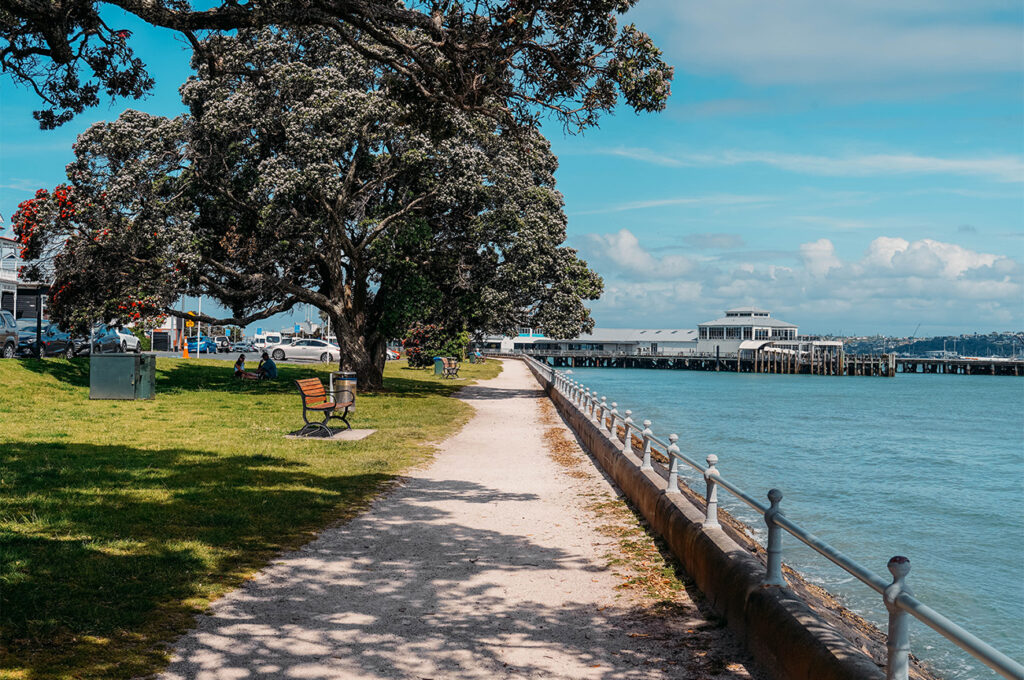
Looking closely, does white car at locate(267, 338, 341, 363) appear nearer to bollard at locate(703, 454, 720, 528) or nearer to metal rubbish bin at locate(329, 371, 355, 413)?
metal rubbish bin at locate(329, 371, 355, 413)

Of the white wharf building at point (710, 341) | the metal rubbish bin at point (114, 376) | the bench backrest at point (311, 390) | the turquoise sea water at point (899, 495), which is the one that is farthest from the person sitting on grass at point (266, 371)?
the white wharf building at point (710, 341)

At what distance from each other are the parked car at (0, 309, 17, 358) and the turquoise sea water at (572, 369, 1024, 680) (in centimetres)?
2368

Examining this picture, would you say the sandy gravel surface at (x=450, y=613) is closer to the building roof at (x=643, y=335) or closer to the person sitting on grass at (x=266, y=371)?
the person sitting on grass at (x=266, y=371)

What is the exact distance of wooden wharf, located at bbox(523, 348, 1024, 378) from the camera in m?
136

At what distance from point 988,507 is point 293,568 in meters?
21.5

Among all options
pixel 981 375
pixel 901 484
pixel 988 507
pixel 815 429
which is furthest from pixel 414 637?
pixel 981 375

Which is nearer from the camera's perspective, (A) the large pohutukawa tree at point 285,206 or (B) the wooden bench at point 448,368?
(A) the large pohutukawa tree at point 285,206

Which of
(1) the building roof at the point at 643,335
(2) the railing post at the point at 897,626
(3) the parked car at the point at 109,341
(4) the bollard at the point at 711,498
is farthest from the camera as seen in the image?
(1) the building roof at the point at 643,335

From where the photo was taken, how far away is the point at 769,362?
13638cm

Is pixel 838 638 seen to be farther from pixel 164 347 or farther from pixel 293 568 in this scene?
pixel 164 347

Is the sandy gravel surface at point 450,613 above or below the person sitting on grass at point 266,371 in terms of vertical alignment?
below

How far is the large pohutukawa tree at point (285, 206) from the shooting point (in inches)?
966

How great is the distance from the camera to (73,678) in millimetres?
4676

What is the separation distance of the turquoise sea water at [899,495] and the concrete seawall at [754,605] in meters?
3.76
